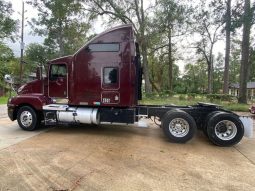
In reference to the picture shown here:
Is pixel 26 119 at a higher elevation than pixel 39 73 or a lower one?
lower

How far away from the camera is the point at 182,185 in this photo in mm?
5383

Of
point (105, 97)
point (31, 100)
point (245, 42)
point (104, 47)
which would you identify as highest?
point (245, 42)

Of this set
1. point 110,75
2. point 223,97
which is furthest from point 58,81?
point 223,97

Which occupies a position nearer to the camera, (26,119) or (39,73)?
(26,119)

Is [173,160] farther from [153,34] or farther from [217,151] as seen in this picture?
[153,34]

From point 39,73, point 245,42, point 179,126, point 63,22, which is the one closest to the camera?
point 179,126

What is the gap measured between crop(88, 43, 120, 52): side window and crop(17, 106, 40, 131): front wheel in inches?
118

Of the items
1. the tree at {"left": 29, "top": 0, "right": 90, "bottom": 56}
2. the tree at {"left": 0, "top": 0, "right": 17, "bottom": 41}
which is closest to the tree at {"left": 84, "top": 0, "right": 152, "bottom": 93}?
the tree at {"left": 29, "top": 0, "right": 90, "bottom": 56}

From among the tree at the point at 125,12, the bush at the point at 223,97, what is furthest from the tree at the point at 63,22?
the bush at the point at 223,97

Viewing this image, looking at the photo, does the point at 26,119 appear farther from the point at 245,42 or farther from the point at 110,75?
the point at 245,42

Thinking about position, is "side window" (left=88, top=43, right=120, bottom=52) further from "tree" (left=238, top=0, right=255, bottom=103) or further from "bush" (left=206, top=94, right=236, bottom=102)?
"bush" (left=206, top=94, right=236, bottom=102)

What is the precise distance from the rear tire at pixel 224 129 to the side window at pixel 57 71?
16.5 ft

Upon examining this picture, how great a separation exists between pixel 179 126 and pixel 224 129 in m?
1.28

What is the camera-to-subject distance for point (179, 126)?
29.7 feet
